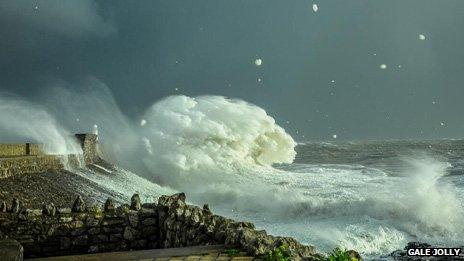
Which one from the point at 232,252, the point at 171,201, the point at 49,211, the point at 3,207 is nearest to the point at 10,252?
the point at 232,252

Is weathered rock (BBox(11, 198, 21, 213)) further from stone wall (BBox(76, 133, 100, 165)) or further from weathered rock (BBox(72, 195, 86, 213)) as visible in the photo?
stone wall (BBox(76, 133, 100, 165))

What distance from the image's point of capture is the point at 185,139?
33.9 meters

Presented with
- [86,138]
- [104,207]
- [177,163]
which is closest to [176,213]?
[104,207]

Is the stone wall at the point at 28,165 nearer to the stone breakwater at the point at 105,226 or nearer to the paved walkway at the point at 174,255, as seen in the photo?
the stone breakwater at the point at 105,226

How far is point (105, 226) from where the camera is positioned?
356 inches

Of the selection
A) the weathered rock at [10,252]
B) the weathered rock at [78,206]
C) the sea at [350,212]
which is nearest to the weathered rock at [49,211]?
the weathered rock at [78,206]

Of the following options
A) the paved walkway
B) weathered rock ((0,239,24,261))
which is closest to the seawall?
the paved walkway

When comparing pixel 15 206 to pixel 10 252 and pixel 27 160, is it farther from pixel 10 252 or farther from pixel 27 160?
pixel 27 160

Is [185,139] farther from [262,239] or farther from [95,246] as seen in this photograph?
[262,239]

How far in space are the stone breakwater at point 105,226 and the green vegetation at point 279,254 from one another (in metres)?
2.03

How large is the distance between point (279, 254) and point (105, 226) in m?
A: 4.11

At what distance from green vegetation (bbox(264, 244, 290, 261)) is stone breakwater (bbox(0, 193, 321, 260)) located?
80.0 inches

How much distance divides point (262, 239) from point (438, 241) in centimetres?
1140

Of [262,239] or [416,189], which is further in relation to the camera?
[416,189]
